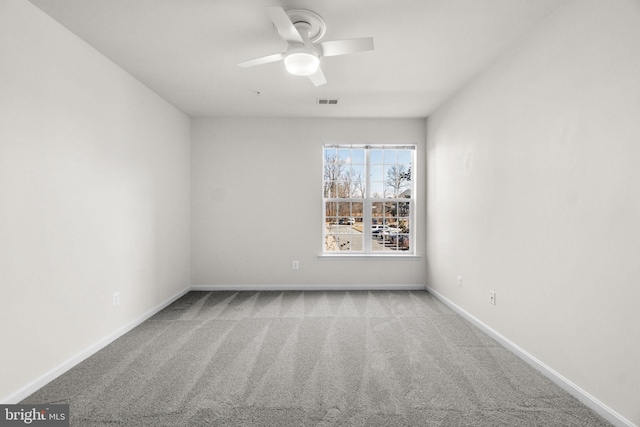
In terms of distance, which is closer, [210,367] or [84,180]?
[210,367]

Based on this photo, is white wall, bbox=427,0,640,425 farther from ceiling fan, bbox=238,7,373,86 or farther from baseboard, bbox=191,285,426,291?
baseboard, bbox=191,285,426,291

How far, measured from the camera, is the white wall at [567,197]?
1.66m

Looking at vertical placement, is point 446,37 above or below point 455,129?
above

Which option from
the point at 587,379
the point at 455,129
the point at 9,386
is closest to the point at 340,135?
the point at 455,129

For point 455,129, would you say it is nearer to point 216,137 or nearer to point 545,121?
point 545,121

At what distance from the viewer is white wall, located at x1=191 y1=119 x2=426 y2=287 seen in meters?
4.59

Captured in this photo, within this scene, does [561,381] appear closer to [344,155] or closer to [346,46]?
[346,46]

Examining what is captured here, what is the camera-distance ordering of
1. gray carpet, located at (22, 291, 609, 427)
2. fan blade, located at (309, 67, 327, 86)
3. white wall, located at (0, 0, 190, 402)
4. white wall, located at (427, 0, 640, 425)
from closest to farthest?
white wall, located at (427, 0, 640, 425), gray carpet, located at (22, 291, 609, 427), white wall, located at (0, 0, 190, 402), fan blade, located at (309, 67, 327, 86)

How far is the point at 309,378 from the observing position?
7.17 ft

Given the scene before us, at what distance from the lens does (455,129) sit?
3.65 m

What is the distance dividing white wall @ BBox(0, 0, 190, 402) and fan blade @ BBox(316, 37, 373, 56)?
1.98 m

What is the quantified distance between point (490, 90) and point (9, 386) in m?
4.35

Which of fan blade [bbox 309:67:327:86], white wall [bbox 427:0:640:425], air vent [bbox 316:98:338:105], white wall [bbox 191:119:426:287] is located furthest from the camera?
white wall [bbox 191:119:426:287]
